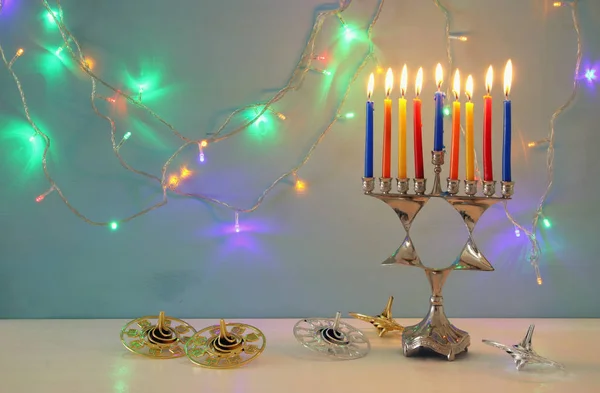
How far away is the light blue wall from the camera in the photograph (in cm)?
137

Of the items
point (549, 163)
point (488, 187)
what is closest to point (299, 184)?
point (488, 187)

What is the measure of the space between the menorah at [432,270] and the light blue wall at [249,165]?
0.26 metres

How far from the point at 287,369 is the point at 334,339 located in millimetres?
122

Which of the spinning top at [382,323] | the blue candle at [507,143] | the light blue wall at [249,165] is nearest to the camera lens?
the blue candle at [507,143]

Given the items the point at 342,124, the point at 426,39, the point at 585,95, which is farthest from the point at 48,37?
the point at 585,95

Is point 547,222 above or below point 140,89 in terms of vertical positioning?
below

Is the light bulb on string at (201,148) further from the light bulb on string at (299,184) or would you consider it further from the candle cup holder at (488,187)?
the candle cup holder at (488,187)

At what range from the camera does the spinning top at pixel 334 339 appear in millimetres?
1121

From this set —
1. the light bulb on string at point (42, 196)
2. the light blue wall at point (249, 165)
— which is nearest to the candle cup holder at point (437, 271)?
the light blue wall at point (249, 165)

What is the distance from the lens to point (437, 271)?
115 centimetres

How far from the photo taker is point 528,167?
1396 mm

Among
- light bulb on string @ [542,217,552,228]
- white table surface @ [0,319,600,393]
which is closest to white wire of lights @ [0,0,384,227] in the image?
white table surface @ [0,319,600,393]

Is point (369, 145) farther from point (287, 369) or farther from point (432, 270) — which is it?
point (287, 369)

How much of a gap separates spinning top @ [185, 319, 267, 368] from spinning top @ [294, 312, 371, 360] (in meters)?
0.09
